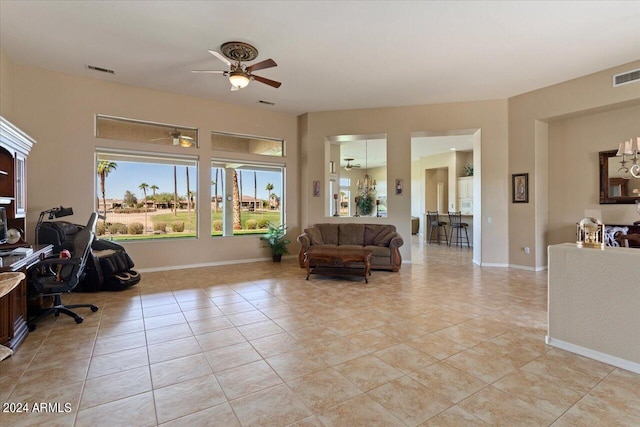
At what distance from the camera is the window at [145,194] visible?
5602 millimetres

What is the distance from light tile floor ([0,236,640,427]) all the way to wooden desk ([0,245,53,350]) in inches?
4.8

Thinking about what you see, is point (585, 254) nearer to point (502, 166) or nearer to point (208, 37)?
point (502, 166)

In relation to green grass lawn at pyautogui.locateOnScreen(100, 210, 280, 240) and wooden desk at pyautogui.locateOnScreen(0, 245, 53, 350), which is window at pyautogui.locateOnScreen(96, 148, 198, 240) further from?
wooden desk at pyautogui.locateOnScreen(0, 245, 53, 350)

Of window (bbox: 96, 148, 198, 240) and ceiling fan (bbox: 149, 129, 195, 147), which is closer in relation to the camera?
window (bbox: 96, 148, 198, 240)

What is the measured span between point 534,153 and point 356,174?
967cm

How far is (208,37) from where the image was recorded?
154 inches

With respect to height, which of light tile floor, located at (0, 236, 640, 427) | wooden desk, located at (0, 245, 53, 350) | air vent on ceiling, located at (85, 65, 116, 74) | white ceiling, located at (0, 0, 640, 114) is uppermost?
air vent on ceiling, located at (85, 65, 116, 74)

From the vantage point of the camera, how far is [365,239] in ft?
20.7

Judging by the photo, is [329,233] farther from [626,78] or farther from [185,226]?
[626,78]

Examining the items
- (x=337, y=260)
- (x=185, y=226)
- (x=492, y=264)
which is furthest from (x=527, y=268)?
(x=185, y=226)

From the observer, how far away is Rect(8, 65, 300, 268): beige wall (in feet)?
15.9

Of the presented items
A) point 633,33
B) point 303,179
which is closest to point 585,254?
point 633,33

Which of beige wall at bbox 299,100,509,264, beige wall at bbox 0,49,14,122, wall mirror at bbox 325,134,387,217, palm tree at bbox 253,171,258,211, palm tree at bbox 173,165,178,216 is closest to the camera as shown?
beige wall at bbox 0,49,14,122

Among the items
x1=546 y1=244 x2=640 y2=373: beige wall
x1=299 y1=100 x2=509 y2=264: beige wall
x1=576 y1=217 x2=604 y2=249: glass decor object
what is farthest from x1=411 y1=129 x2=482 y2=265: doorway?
x1=546 y1=244 x2=640 y2=373: beige wall
